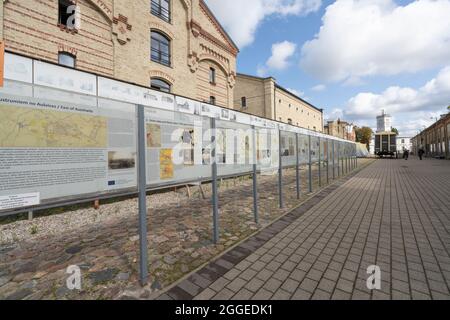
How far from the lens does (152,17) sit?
1143cm

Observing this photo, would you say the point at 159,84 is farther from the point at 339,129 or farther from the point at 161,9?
the point at 339,129

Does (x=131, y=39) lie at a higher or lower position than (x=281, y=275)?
higher

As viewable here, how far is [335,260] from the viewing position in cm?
318

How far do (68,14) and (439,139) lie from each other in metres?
53.1

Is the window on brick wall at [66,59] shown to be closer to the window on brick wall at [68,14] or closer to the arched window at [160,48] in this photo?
the window on brick wall at [68,14]

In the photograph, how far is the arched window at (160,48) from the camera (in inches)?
461

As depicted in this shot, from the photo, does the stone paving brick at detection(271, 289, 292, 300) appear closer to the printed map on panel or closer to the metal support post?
the metal support post

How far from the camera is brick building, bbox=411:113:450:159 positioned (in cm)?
3337

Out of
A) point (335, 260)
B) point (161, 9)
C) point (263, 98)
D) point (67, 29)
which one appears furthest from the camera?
point (263, 98)

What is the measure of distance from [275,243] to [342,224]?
193 centimetres

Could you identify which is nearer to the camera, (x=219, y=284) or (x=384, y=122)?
(x=219, y=284)

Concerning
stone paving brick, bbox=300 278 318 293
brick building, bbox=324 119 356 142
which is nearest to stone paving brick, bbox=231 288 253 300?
stone paving brick, bbox=300 278 318 293

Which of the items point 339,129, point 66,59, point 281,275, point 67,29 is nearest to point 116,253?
point 281,275

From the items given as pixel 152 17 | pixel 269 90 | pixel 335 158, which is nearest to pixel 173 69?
pixel 152 17
